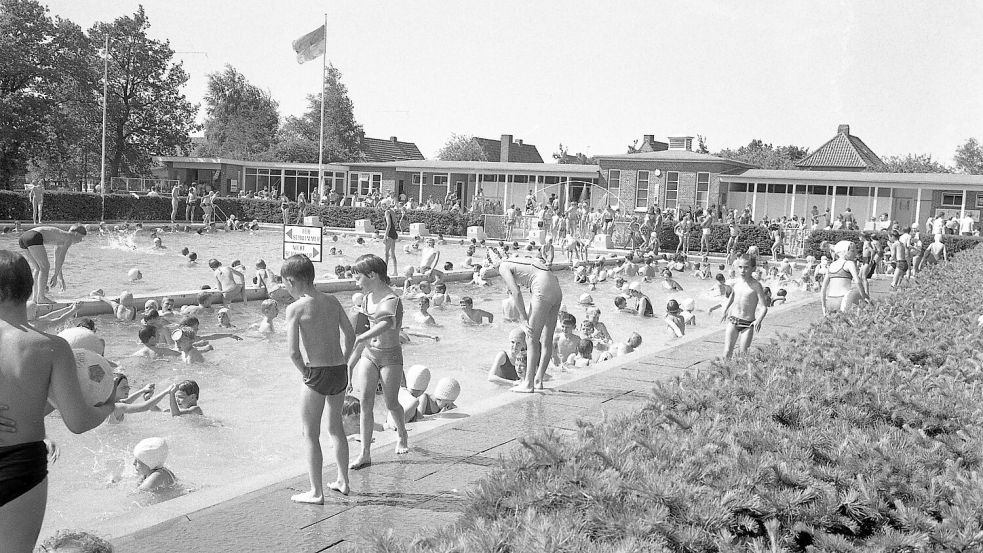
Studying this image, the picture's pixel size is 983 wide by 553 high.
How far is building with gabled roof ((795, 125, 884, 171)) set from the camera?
6762 cm

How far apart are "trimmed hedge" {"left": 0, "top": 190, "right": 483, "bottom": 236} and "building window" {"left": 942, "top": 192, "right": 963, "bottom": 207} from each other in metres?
19.8

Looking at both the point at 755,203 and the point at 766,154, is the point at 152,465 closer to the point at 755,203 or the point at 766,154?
the point at 755,203

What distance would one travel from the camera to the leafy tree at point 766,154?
9256cm

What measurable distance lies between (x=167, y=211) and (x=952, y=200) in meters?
34.2

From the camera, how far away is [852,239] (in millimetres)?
29797

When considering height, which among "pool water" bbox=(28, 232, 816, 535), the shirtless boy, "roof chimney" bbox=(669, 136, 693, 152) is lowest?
"pool water" bbox=(28, 232, 816, 535)

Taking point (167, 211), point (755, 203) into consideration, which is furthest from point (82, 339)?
point (755, 203)

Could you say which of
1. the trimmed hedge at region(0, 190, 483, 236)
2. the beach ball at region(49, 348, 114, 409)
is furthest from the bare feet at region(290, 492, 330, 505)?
the trimmed hedge at region(0, 190, 483, 236)

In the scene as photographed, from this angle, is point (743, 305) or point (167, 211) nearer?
point (743, 305)

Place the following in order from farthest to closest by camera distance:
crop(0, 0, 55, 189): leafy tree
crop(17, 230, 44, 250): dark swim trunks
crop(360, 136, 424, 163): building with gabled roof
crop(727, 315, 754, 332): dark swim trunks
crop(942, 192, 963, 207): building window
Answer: crop(360, 136, 424, 163): building with gabled roof → crop(0, 0, 55, 189): leafy tree → crop(942, 192, 963, 207): building window → crop(17, 230, 44, 250): dark swim trunks → crop(727, 315, 754, 332): dark swim trunks

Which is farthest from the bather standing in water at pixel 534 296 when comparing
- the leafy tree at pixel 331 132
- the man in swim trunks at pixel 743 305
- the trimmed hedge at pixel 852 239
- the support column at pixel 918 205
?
the leafy tree at pixel 331 132

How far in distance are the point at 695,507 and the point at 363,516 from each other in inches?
89.8

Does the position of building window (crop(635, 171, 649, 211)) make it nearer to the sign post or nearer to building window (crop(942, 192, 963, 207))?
building window (crop(942, 192, 963, 207))

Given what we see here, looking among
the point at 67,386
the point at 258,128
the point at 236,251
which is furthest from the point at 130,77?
the point at 67,386
